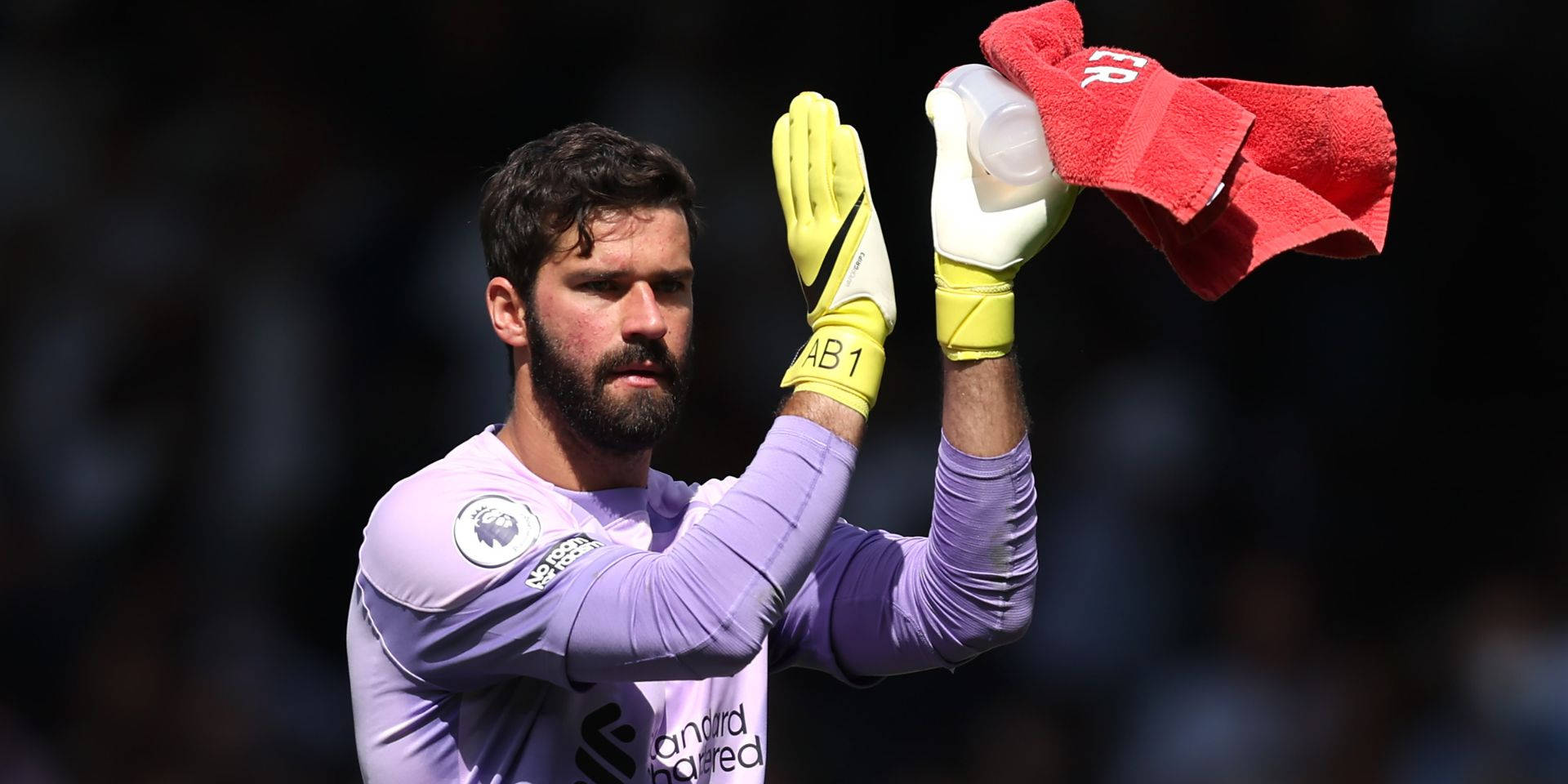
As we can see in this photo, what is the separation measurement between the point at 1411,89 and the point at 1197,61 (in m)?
0.44

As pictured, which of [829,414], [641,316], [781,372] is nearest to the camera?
[829,414]

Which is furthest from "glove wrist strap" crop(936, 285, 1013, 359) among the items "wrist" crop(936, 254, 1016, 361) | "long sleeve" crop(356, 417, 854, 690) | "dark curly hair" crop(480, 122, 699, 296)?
"dark curly hair" crop(480, 122, 699, 296)

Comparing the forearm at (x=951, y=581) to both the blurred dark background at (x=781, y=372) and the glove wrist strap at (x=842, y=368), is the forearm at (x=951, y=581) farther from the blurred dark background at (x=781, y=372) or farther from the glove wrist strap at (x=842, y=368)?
the blurred dark background at (x=781, y=372)

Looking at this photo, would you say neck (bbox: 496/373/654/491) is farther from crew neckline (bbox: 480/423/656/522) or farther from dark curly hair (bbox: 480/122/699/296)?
dark curly hair (bbox: 480/122/699/296)

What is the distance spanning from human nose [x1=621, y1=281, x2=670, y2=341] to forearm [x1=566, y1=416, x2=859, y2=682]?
228 mm

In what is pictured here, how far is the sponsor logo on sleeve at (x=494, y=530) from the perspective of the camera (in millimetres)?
1613

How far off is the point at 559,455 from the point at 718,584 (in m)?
0.38

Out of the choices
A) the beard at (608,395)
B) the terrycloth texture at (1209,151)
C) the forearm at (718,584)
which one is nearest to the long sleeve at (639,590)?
the forearm at (718,584)

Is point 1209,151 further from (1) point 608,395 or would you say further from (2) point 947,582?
(1) point 608,395

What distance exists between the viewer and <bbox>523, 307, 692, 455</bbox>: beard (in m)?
1.74

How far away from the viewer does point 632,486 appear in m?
1.88

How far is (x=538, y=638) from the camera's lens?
1.57 metres

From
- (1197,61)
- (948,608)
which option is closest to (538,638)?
(948,608)

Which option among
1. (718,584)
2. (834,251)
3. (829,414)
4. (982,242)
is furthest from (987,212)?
(718,584)
